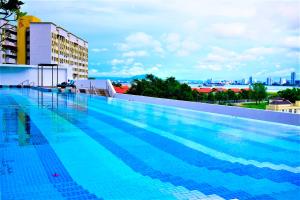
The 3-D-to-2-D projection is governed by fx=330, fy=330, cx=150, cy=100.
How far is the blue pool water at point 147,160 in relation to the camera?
3.31m

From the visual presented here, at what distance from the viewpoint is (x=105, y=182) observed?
3.55 meters

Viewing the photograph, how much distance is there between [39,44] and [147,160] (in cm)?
4683

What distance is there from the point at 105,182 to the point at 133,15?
14.7m

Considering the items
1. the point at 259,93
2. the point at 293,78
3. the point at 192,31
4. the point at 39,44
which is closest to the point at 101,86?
the point at 293,78

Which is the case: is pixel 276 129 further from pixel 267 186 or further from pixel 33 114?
pixel 33 114

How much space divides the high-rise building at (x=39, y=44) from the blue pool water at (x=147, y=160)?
3848cm

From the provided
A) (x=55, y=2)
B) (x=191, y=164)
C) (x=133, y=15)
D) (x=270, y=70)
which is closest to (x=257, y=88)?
(x=270, y=70)

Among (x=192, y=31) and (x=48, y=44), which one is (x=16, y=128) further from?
(x=48, y=44)

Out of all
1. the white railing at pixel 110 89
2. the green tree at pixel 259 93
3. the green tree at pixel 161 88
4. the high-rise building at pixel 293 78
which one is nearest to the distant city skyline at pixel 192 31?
the high-rise building at pixel 293 78

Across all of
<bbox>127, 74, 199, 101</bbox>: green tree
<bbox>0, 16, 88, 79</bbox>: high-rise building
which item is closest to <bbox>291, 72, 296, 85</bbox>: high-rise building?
<bbox>127, 74, 199, 101</bbox>: green tree

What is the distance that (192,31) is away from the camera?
32.4 m

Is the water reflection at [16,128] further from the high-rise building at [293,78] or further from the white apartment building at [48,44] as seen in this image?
the white apartment building at [48,44]

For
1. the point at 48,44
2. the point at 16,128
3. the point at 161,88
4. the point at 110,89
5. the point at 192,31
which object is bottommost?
the point at 16,128

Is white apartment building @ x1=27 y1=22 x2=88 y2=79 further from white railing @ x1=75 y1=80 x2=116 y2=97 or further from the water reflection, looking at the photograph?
the water reflection
